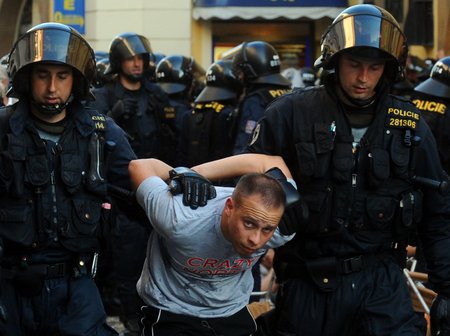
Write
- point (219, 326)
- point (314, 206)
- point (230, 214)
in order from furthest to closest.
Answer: point (314, 206) < point (219, 326) < point (230, 214)

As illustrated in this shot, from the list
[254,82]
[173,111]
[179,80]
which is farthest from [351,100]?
[179,80]

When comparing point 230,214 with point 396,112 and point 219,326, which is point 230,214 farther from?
point 396,112

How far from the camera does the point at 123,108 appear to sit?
352 inches

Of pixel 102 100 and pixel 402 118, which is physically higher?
pixel 402 118

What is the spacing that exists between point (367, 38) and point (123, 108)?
4.36 meters

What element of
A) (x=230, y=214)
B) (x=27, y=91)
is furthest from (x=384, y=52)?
(x=27, y=91)

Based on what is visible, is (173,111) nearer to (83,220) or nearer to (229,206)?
(83,220)

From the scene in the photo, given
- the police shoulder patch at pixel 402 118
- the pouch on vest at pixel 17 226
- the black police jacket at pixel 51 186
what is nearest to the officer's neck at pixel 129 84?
the black police jacket at pixel 51 186

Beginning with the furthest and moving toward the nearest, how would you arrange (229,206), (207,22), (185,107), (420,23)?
(207,22) → (420,23) → (185,107) → (229,206)

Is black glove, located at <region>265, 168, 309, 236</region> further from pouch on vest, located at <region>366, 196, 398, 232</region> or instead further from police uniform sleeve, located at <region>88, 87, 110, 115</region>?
police uniform sleeve, located at <region>88, 87, 110, 115</region>

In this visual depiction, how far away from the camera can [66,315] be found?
4.67 meters

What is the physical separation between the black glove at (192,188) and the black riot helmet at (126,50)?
511cm

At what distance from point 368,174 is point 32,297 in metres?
1.58

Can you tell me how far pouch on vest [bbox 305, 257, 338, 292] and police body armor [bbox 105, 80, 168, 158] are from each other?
4.39 m
